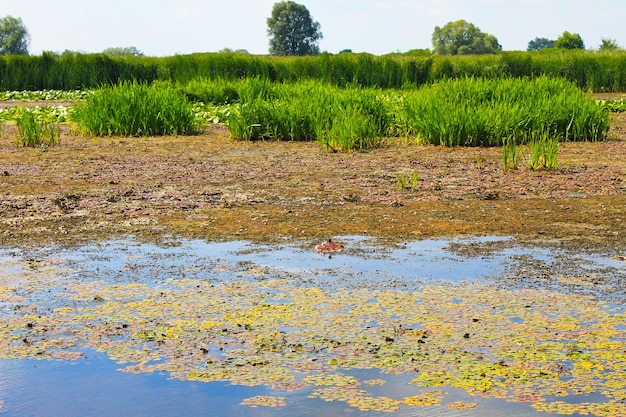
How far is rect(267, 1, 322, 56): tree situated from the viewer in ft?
287

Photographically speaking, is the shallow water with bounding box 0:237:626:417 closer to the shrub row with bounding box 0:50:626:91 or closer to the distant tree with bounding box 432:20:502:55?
the shrub row with bounding box 0:50:626:91

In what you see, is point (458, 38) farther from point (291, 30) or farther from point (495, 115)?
point (495, 115)

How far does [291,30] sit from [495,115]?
7742cm

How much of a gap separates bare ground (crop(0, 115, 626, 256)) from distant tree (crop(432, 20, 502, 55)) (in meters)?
80.6

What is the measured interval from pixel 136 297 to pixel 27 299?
633 millimetres

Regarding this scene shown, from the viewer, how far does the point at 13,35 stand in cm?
9706

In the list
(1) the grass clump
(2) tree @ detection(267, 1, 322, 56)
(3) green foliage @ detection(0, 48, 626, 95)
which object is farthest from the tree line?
(1) the grass clump

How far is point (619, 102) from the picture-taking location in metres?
22.8

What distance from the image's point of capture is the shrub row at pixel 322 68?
2900cm

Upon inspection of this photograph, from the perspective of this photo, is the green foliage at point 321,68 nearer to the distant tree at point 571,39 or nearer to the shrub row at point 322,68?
the shrub row at point 322,68

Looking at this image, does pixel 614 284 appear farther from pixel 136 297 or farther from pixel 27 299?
pixel 27 299

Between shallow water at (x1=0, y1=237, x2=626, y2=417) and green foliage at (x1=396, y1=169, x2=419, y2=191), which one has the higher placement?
green foliage at (x1=396, y1=169, x2=419, y2=191)

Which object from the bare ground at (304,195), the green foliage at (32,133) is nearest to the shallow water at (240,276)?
the bare ground at (304,195)

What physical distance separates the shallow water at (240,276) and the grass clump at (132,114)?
9046mm
